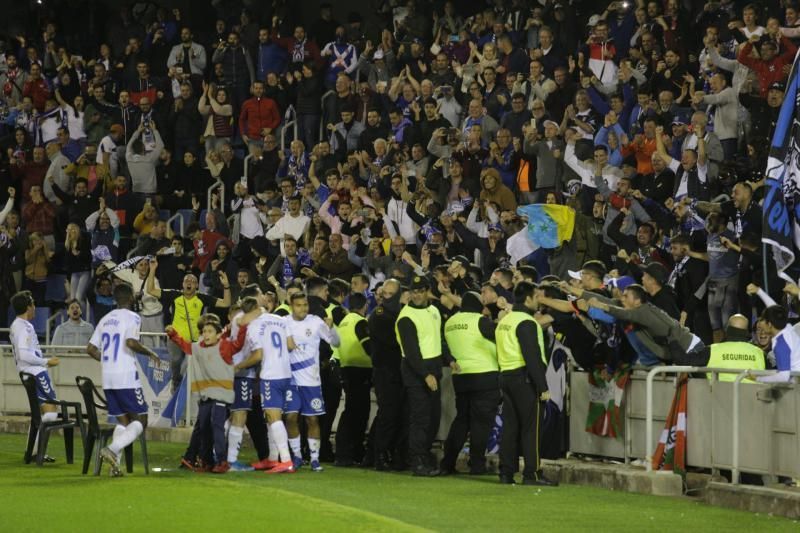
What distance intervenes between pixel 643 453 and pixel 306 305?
162 inches

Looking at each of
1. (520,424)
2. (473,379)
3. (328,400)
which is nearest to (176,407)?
(328,400)

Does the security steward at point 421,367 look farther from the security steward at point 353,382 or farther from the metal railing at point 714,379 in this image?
the metal railing at point 714,379

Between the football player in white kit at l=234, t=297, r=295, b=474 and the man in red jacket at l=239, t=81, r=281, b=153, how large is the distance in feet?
38.1

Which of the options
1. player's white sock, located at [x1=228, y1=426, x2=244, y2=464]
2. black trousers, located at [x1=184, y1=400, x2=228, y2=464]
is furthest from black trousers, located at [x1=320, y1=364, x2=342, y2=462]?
black trousers, located at [x1=184, y1=400, x2=228, y2=464]

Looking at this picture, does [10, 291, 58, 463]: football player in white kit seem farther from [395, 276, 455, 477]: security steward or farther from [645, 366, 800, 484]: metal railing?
[645, 366, 800, 484]: metal railing

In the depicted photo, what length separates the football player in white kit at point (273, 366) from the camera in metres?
16.0

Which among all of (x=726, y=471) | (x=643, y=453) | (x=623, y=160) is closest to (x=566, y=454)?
(x=643, y=453)

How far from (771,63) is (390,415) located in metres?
7.50

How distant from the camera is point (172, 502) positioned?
13445 millimetres

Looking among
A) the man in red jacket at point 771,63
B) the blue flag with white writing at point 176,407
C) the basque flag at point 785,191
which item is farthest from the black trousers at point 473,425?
the man in red jacket at point 771,63

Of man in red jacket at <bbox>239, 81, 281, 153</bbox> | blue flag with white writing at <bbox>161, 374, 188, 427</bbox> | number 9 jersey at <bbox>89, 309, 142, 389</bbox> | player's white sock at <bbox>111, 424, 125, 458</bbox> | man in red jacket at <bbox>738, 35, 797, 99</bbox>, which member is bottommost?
player's white sock at <bbox>111, 424, 125, 458</bbox>

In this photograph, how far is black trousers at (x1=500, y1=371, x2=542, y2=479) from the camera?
14664 millimetres

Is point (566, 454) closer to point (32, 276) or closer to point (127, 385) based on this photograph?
point (127, 385)

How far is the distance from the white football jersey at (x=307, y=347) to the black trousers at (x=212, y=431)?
89cm
